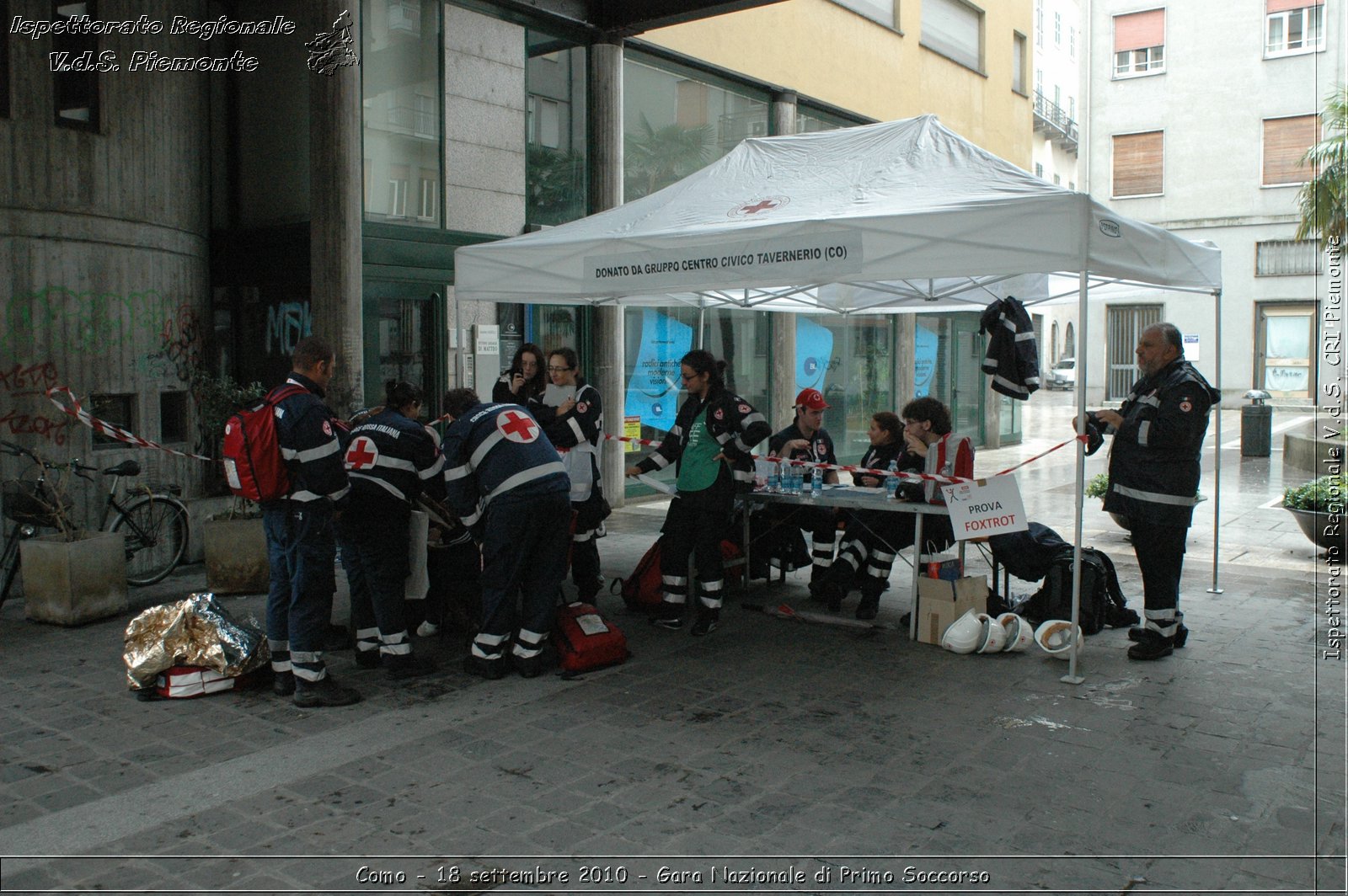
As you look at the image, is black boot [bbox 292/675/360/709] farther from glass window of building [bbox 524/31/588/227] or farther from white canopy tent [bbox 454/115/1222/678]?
glass window of building [bbox 524/31/588/227]

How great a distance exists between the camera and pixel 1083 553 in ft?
21.7

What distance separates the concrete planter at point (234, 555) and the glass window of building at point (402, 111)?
10.2 ft

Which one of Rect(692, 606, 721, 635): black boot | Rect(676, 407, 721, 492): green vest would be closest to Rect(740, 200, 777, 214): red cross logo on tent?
Rect(676, 407, 721, 492): green vest

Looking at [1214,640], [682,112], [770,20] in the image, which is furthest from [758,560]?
[770,20]

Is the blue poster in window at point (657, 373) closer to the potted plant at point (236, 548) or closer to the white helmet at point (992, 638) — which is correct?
the potted plant at point (236, 548)

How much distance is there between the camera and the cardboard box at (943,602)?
644 centimetres

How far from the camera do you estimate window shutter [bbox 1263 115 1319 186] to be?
3162 cm

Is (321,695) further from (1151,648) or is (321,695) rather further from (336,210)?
(336,210)

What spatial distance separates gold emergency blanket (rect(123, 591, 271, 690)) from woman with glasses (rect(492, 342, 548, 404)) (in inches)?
96.3

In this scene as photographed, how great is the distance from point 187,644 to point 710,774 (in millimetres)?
2891

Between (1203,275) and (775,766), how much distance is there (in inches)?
183

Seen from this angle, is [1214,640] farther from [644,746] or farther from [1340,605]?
[644,746]

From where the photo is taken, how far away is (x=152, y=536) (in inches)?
317

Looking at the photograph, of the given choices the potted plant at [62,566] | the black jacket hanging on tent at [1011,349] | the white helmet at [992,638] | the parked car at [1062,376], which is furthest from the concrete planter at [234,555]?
the parked car at [1062,376]
